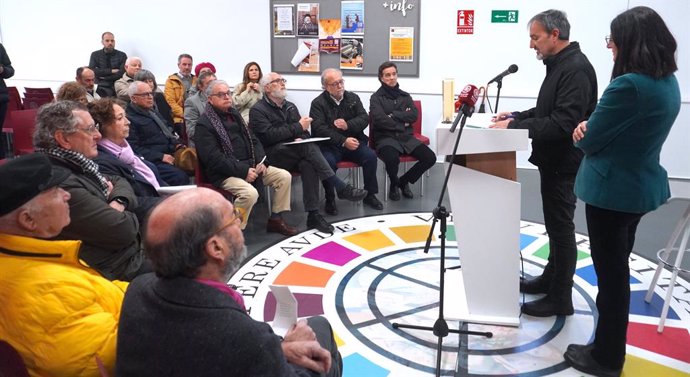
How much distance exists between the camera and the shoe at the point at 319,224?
14.7ft

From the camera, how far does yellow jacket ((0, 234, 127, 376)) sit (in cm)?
145

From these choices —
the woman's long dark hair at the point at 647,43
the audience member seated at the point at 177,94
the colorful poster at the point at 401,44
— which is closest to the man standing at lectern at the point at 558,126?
the woman's long dark hair at the point at 647,43

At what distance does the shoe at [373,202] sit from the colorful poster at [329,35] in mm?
2526

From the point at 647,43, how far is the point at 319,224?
2.92 m

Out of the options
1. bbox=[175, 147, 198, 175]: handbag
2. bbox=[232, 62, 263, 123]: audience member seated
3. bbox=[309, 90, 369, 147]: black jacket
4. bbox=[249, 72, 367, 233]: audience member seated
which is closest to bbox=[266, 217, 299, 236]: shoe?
bbox=[249, 72, 367, 233]: audience member seated

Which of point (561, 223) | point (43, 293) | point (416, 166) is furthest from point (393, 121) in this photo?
point (43, 293)

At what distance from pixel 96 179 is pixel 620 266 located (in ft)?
8.12

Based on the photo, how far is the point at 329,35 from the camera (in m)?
6.88

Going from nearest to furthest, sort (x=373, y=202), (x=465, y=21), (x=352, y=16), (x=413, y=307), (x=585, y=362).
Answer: (x=585, y=362)
(x=413, y=307)
(x=373, y=202)
(x=465, y=21)
(x=352, y=16)

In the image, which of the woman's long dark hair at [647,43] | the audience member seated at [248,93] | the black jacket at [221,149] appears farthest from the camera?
the audience member seated at [248,93]

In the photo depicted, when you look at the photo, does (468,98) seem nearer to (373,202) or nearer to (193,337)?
(193,337)

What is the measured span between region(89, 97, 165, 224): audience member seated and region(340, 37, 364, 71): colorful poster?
3930mm

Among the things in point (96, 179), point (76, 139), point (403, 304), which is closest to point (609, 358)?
point (403, 304)

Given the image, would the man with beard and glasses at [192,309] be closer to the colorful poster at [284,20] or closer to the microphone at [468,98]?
the microphone at [468,98]
